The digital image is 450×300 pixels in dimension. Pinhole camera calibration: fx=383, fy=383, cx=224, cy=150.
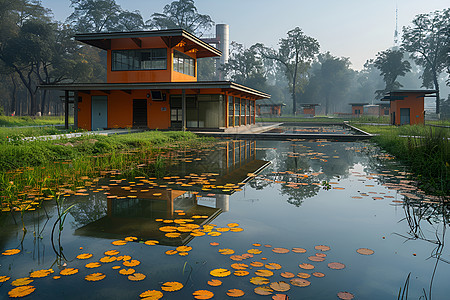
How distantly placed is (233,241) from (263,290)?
3.82 ft

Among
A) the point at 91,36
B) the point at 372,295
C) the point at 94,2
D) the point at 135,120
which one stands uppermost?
the point at 94,2

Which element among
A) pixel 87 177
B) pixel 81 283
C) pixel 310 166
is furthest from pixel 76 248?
pixel 310 166

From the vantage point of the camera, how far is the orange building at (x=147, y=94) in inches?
947

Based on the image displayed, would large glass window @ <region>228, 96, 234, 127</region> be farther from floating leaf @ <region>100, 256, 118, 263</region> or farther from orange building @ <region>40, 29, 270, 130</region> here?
floating leaf @ <region>100, 256, 118, 263</region>

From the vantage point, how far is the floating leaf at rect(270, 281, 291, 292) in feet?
9.77

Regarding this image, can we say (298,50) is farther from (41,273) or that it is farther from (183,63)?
(41,273)

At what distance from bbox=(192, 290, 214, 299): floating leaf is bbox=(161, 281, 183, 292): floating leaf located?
154 millimetres

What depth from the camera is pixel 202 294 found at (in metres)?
2.88

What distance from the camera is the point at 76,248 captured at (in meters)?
3.88

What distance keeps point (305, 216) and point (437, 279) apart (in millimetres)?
2068

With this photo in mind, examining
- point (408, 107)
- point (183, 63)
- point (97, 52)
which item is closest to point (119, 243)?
point (183, 63)

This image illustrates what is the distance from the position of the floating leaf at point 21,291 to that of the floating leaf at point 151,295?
87 centimetres

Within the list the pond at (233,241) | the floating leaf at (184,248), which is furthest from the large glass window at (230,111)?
the floating leaf at (184,248)

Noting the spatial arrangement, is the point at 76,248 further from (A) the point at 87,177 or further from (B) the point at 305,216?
(A) the point at 87,177
